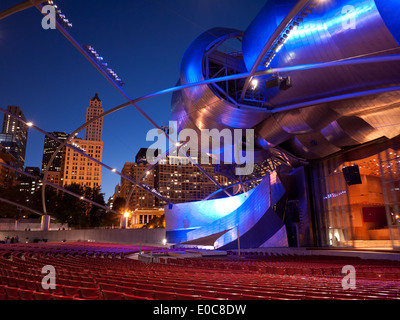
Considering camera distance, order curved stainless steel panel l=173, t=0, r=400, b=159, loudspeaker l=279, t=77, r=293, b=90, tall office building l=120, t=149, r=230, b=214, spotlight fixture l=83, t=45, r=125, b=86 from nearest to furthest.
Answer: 1. curved stainless steel panel l=173, t=0, r=400, b=159
2. loudspeaker l=279, t=77, r=293, b=90
3. spotlight fixture l=83, t=45, r=125, b=86
4. tall office building l=120, t=149, r=230, b=214

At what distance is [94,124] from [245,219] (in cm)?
17090

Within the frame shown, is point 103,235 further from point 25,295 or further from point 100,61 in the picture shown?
point 25,295

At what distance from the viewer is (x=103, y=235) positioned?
51.4m

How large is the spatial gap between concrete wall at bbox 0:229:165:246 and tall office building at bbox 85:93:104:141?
13618cm

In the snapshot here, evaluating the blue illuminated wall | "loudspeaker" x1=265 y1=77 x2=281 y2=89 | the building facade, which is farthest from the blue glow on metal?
the building facade

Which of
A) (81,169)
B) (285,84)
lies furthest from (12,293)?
(81,169)

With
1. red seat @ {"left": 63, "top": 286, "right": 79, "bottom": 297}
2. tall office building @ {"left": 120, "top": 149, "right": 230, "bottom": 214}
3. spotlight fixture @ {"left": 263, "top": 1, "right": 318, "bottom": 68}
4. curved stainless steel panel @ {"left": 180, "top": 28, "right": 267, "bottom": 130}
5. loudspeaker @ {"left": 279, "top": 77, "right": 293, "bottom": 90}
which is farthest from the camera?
tall office building @ {"left": 120, "top": 149, "right": 230, "bottom": 214}

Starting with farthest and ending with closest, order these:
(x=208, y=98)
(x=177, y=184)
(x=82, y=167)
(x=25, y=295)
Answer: (x=82, y=167) < (x=177, y=184) < (x=208, y=98) < (x=25, y=295)

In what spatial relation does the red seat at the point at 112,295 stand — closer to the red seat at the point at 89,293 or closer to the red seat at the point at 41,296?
the red seat at the point at 89,293

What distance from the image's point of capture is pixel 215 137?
3212cm

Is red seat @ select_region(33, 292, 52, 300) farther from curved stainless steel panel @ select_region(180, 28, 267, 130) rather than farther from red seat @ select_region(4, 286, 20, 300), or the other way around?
curved stainless steel panel @ select_region(180, 28, 267, 130)

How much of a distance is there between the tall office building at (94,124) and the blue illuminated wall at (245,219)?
522 feet

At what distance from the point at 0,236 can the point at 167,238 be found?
106 feet

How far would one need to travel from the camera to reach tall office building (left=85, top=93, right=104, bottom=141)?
598ft
